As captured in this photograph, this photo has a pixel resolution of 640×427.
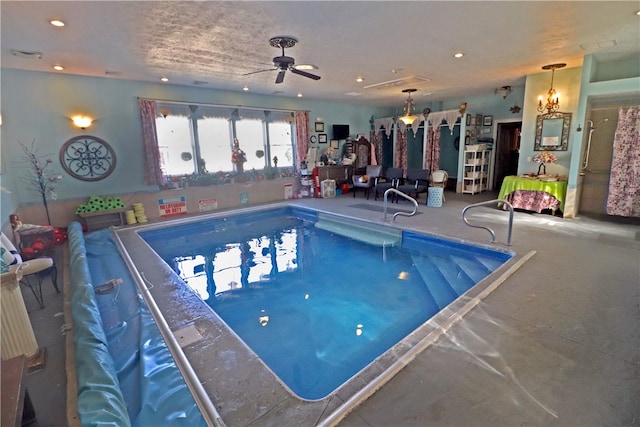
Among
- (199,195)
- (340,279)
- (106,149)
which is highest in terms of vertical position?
(106,149)

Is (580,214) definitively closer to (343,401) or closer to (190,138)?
(343,401)

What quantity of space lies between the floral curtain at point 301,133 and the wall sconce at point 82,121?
4529 mm

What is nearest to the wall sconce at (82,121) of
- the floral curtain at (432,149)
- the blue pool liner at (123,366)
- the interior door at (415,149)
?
the blue pool liner at (123,366)

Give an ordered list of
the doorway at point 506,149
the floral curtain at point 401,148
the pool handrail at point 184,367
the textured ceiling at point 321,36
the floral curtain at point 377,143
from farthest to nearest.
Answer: the floral curtain at point 377,143 → the floral curtain at point 401,148 → the doorway at point 506,149 → the textured ceiling at point 321,36 → the pool handrail at point 184,367

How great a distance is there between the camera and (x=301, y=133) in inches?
327

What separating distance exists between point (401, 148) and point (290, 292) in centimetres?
748

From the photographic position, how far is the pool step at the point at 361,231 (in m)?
5.05

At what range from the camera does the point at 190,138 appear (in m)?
6.80

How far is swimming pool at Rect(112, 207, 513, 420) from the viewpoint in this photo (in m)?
1.93

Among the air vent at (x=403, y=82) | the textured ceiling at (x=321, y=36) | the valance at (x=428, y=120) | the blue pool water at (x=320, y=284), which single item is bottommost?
the blue pool water at (x=320, y=284)

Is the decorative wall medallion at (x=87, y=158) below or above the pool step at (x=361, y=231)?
above

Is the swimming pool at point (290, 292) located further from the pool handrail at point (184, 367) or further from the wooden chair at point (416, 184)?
the wooden chair at point (416, 184)

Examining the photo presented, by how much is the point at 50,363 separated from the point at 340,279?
8.91 ft

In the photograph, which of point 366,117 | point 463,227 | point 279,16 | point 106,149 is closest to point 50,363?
point 279,16
